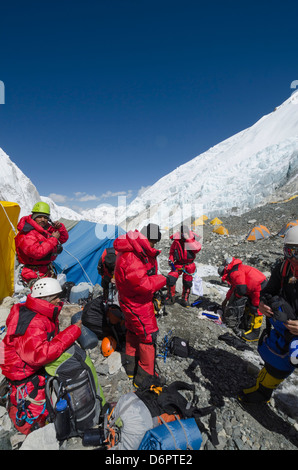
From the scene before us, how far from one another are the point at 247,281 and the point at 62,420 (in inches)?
172

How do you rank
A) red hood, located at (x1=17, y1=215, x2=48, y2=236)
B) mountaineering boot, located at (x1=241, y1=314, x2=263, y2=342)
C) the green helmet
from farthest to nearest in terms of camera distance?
mountaineering boot, located at (x1=241, y1=314, x2=263, y2=342) < the green helmet < red hood, located at (x1=17, y1=215, x2=48, y2=236)

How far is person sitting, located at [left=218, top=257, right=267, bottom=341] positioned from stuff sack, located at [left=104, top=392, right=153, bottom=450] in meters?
3.45

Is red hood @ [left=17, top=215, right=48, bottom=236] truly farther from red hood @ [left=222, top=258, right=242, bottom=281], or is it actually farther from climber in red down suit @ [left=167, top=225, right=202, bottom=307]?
red hood @ [left=222, top=258, right=242, bottom=281]

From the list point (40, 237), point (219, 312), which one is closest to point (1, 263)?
point (40, 237)

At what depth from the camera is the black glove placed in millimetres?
2299

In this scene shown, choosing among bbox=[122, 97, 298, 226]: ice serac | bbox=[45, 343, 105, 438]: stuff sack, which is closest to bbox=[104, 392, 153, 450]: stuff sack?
bbox=[45, 343, 105, 438]: stuff sack

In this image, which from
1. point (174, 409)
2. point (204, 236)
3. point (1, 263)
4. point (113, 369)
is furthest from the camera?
point (204, 236)

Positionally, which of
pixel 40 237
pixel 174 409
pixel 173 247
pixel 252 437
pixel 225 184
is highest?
pixel 225 184

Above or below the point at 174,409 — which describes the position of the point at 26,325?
above

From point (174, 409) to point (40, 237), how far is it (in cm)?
389

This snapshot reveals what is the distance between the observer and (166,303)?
6.16 metres
